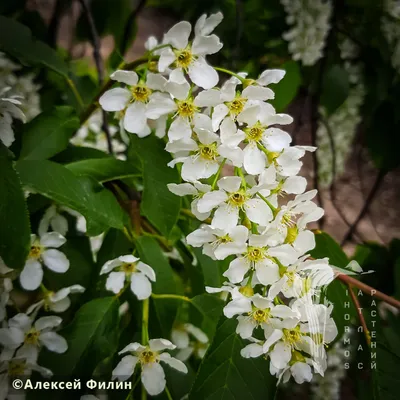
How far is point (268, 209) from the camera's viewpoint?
0.44 m

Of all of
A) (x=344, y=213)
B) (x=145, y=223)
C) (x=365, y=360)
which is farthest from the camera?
(x=344, y=213)

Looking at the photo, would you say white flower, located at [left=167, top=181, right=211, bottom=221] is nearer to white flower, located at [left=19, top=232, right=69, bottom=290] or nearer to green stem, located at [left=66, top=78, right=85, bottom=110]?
white flower, located at [left=19, top=232, right=69, bottom=290]

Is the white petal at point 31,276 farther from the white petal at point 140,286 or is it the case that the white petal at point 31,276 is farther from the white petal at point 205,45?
the white petal at point 205,45

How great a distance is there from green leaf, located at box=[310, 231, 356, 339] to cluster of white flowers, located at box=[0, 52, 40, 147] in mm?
360

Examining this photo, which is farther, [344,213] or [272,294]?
[344,213]

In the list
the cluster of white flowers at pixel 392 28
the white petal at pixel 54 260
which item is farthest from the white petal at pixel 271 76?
the cluster of white flowers at pixel 392 28

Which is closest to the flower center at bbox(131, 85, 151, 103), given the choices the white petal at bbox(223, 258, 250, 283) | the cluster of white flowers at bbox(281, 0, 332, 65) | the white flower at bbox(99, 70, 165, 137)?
the white flower at bbox(99, 70, 165, 137)

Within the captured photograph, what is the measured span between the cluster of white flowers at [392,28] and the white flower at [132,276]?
0.93m

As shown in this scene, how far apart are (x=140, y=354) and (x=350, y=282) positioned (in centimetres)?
23

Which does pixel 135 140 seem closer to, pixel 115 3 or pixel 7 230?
pixel 7 230

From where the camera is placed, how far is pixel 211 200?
0.45m

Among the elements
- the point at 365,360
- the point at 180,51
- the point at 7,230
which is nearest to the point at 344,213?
the point at 365,360

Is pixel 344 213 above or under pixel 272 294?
under

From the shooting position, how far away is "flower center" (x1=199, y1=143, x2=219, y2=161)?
467mm
